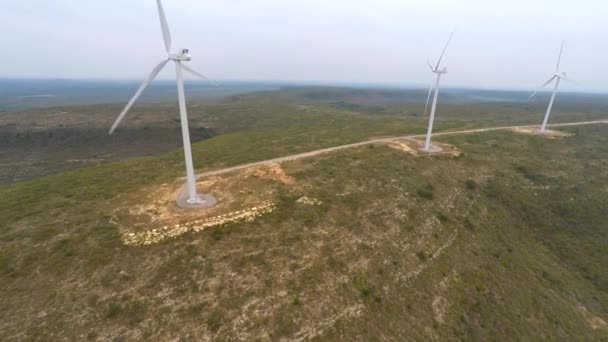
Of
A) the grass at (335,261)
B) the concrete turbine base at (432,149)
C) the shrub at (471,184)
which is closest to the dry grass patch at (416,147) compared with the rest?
the concrete turbine base at (432,149)

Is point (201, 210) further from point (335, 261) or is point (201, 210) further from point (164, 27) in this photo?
point (164, 27)

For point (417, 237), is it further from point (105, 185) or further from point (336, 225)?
point (105, 185)

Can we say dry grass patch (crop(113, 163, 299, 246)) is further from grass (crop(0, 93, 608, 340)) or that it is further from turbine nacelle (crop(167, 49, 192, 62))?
turbine nacelle (crop(167, 49, 192, 62))

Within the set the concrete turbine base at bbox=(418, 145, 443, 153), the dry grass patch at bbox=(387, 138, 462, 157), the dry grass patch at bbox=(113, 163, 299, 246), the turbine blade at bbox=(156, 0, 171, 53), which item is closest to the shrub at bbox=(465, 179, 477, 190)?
the dry grass patch at bbox=(387, 138, 462, 157)

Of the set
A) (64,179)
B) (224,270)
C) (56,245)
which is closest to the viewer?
(224,270)

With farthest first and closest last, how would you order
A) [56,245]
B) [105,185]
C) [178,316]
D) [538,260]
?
[105,185]
[538,260]
[56,245]
[178,316]

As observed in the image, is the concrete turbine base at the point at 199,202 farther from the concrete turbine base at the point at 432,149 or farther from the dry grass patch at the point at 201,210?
the concrete turbine base at the point at 432,149

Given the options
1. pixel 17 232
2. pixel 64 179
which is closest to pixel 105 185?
pixel 64 179

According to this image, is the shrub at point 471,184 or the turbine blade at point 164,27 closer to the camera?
the turbine blade at point 164,27
